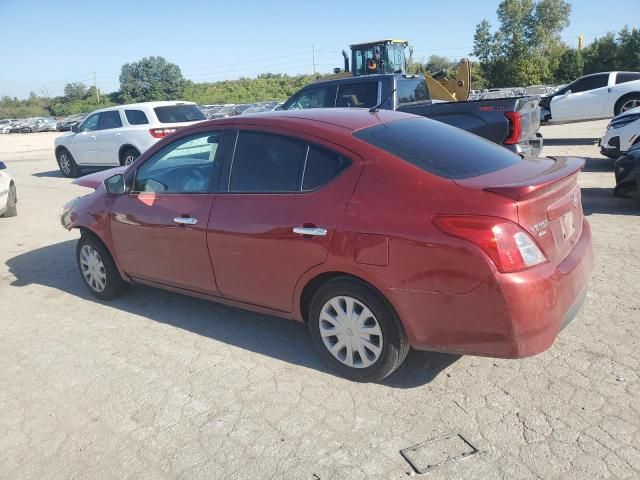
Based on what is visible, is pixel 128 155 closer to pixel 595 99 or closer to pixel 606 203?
pixel 606 203

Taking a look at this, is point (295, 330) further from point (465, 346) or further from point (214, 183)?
point (465, 346)

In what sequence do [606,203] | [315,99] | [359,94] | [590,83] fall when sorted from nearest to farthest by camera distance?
[606,203] → [359,94] → [315,99] → [590,83]

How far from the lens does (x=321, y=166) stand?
11.5ft

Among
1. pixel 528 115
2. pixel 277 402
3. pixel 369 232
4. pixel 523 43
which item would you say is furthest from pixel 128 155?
pixel 523 43

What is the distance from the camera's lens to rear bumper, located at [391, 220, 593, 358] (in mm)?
2828

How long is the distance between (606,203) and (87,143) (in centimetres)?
1191

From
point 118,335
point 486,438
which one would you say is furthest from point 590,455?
point 118,335

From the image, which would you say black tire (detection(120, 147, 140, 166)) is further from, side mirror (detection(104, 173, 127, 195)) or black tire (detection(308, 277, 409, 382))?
black tire (detection(308, 277, 409, 382))

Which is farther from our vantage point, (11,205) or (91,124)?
(91,124)

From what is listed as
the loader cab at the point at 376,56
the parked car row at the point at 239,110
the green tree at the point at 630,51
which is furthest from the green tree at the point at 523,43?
the loader cab at the point at 376,56

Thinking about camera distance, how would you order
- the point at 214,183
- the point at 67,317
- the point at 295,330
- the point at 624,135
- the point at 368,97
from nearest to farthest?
1. the point at 214,183
2. the point at 295,330
3. the point at 67,317
4. the point at 368,97
5. the point at 624,135

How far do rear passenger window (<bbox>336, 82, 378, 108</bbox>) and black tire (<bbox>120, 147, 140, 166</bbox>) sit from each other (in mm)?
5890

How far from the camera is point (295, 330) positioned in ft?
14.3

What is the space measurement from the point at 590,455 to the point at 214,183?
9.47ft
